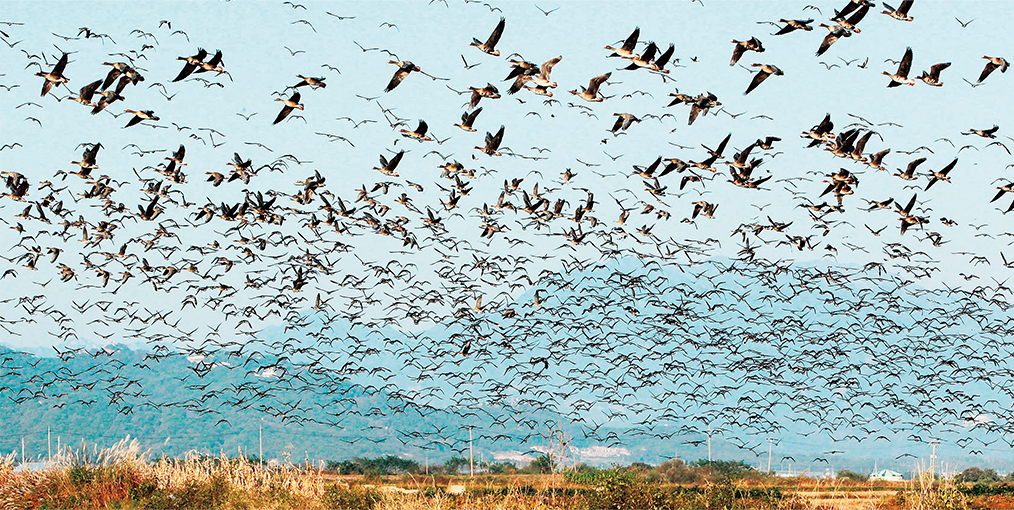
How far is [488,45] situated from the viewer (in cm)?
2998

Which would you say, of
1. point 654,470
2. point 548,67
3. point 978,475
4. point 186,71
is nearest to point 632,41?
point 548,67

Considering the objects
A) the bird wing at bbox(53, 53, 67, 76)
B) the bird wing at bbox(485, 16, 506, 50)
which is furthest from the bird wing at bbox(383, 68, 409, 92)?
the bird wing at bbox(53, 53, 67, 76)

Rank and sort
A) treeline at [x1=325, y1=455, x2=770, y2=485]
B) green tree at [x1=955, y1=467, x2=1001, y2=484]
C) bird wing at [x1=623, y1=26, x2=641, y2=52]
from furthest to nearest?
green tree at [x1=955, y1=467, x2=1001, y2=484], treeline at [x1=325, y1=455, x2=770, y2=485], bird wing at [x1=623, y1=26, x2=641, y2=52]

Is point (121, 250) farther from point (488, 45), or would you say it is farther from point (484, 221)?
point (488, 45)

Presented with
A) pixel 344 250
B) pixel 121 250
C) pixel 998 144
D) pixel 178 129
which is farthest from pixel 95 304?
pixel 998 144

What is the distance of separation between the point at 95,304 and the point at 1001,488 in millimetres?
47605

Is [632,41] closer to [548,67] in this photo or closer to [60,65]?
[548,67]

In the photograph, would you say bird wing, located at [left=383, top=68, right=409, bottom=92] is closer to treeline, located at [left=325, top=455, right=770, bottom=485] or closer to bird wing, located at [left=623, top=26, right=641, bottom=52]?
bird wing, located at [left=623, top=26, right=641, bottom=52]

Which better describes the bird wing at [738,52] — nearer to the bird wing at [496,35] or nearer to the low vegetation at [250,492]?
the bird wing at [496,35]

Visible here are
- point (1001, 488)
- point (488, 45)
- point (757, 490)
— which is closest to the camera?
point (488, 45)

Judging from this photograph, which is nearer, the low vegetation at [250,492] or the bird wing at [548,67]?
the bird wing at [548,67]

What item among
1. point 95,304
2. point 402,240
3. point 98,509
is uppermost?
point 402,240

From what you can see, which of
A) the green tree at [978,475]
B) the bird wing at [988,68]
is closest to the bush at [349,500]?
the bird wing at [988,68]

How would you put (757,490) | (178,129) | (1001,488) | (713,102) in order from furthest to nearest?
(1001,488) → (757,490) → (178,129) → (713,102)
